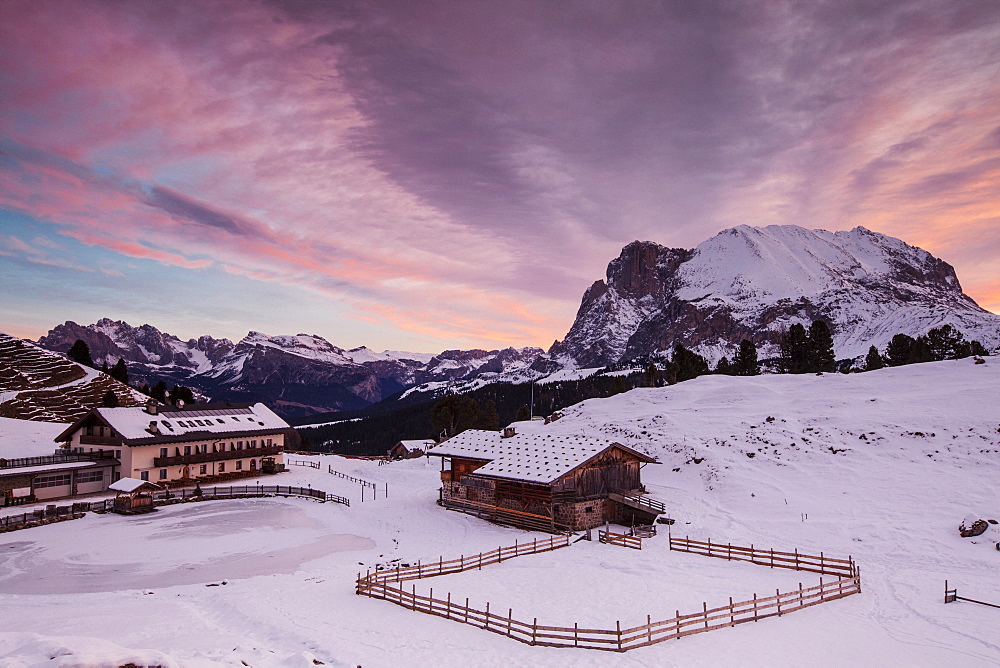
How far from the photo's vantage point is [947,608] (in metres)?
24.2

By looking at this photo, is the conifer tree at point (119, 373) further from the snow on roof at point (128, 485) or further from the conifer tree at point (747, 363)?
the conifer tree at point (747, 363)

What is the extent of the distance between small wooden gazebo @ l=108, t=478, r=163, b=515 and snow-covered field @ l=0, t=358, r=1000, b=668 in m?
1.86

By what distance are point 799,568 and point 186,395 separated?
120 meters

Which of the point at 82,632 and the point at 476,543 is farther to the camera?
the point at 476,543

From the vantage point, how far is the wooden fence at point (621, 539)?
35844mm

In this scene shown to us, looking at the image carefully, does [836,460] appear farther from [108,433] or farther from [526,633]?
[108,433]

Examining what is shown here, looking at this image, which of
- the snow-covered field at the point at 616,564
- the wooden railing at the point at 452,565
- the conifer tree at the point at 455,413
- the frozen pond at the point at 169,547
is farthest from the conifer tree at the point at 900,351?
the frozen pond at the point at 169,547

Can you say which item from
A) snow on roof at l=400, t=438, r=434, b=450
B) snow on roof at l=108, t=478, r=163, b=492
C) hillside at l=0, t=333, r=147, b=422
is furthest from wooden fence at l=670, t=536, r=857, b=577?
hillside at l=0, t=333, r=147, b=422

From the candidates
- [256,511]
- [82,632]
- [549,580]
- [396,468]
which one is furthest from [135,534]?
[396,468]

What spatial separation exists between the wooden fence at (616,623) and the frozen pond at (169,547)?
25.5 ft

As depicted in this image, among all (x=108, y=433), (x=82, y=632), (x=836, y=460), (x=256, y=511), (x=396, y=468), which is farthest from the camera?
(x=396, y=468)

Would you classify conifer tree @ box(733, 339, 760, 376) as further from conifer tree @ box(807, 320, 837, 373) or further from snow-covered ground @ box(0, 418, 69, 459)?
snow-covered ground @ box(0, 418, 69, 459)

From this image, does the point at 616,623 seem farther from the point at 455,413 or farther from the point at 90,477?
the point at 455,413

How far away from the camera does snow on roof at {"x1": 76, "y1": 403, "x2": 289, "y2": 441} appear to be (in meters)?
56.8
